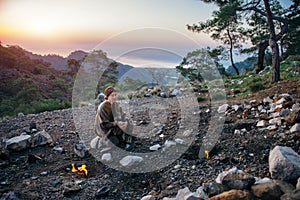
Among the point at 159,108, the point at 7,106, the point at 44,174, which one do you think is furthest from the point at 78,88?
the point at 44,174

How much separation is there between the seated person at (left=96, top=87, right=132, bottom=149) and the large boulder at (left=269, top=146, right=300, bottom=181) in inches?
113

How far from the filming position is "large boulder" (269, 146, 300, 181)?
3146 millimetres

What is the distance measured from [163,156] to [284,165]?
2.15 metres

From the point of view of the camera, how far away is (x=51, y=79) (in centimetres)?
3069

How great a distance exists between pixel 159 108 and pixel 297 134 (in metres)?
4.61

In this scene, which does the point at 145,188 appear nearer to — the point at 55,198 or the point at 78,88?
the point at 55,198

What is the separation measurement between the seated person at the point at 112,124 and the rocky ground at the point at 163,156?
0.30 m

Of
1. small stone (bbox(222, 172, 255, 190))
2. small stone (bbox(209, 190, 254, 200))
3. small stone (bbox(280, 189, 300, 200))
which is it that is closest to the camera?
small stone (bbox(280, 189, 300, 200))

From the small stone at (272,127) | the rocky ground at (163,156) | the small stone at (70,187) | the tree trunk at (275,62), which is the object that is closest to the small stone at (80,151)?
the rocky ground at (163,156)

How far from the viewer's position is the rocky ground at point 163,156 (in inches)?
155

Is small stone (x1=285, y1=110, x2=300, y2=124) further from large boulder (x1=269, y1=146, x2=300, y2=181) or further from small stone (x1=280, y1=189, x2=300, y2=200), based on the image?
small stone (x1=280, y1=189, x2=300, y2=200)

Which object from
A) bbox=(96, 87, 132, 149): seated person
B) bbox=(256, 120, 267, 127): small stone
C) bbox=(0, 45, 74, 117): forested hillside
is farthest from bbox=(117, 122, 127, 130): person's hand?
bbox=(0, 45, 74, 117): forested hillside

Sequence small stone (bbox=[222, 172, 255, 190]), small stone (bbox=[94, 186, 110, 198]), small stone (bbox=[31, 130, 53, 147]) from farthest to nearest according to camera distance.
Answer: small stone (bbox=[31, 130, 53, 147]), small stone (bbox=[94, 186, 110, 198]), small stone (bbox=[222, 172, 255, 190])

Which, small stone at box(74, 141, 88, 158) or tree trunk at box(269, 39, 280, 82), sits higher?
tree trunk at box(269, 39, 280, 82)
